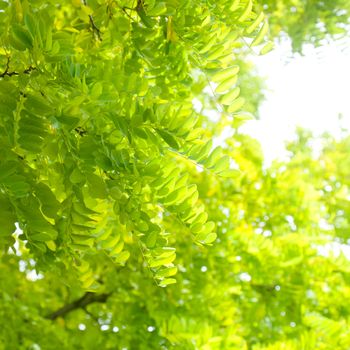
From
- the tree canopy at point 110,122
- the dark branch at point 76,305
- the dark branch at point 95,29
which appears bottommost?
the tree canopy at point 110,122

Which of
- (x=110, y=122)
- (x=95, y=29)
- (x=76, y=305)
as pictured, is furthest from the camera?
(x=76, y=305)

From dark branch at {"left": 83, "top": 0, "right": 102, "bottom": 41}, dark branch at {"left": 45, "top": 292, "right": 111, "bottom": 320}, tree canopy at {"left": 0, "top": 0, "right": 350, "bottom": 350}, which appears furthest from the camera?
dark branch at {"left": 45, "top": 292, "right": 111, "bottom": 320}

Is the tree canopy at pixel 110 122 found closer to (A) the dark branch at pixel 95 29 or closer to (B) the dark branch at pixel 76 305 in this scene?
(A) the dark branch at pixel 95 29

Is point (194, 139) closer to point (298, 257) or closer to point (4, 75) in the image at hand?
point (4, 75)

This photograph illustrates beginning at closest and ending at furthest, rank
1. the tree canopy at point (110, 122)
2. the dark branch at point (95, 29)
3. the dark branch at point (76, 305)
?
the tree canopy at point (110, 122) < the dark branch at point (95, 29) < the dark branch at point (76, 305)

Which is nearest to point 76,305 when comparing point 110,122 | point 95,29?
point 95,29

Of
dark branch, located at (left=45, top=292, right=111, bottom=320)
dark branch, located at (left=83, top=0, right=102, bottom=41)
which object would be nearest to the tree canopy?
dark branch, located at (left=83, top=0, right=102, bottom=41)

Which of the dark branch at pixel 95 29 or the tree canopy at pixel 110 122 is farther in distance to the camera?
the dark branch at pixel 95 29

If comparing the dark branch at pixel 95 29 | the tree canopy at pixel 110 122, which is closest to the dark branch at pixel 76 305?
the tree canopy at pixel 110 122

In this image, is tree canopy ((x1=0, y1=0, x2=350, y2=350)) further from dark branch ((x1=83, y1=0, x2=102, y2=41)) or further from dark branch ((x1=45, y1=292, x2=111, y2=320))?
dark branch ((x1=45, y1=292, x2=111, y2=320))

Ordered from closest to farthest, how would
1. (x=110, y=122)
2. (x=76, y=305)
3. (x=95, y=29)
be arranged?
(x=110, y=122) → (x=95, y=29) → (x=76, y=305)

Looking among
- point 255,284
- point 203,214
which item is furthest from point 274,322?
point 203,214

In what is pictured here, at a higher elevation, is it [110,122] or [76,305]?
[76,305]

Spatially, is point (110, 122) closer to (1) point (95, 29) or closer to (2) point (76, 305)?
(1) point (95, 29)
